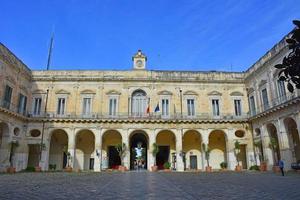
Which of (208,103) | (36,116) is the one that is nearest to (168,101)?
(208,103)

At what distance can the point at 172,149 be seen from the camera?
2736 cm

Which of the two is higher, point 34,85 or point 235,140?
point 34,85

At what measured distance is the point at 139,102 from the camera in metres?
27.3

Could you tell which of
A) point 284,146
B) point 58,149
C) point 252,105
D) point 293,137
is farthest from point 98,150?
point 293,137

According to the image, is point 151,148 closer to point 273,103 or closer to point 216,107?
point 216,107

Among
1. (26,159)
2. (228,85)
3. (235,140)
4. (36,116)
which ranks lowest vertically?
(26,159)

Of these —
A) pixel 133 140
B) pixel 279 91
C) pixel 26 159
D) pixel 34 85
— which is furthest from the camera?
pixel 133 140

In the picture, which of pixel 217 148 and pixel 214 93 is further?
pixel 217 148

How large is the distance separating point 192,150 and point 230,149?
390cm

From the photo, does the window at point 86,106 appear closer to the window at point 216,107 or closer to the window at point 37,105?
the window at point 37,105

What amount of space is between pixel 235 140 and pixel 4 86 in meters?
21.3

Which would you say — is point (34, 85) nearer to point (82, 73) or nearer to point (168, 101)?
point (82, 73)

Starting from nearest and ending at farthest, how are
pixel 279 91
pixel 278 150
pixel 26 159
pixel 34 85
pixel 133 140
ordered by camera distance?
pixel 279 91, pixel 278 150, pixel 26 159, pixel 34 85, pixel 133 140

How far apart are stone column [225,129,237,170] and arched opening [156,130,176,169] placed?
17.3ft
